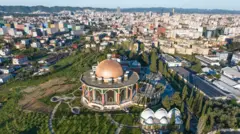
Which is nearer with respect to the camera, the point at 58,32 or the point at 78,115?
the point at 78,115

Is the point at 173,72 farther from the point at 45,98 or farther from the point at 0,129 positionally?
the point at 0,129

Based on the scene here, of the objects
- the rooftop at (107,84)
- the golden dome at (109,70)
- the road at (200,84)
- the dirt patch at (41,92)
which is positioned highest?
the golden dome at (109,70)

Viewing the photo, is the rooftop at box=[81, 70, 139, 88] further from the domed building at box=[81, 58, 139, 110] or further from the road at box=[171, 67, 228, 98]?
the road at box=[171, 67, 228, 98]

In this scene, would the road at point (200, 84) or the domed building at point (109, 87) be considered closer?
the domed building at point (109, 87)

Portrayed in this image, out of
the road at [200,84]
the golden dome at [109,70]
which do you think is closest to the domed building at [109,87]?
the golden dome at [109,70]

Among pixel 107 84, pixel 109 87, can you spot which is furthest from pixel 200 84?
pixel 109 87

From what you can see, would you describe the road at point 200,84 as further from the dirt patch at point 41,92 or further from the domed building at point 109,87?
the dirt patch at point 41,92

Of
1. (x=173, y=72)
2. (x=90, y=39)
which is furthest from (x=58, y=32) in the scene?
(x=173, y=72)
